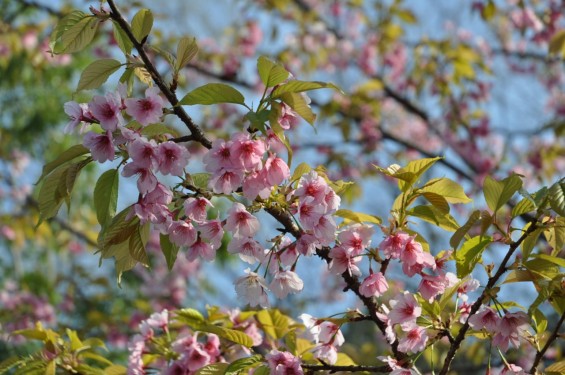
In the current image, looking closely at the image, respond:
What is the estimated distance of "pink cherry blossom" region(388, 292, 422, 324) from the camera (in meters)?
1.10

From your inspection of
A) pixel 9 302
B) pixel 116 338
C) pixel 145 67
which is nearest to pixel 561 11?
pixel 116 338

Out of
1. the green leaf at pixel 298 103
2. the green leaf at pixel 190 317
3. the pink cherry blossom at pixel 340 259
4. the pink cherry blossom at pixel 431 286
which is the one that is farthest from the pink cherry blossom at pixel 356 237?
the green leaf at pixel 190 317

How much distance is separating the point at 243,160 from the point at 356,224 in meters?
0.26

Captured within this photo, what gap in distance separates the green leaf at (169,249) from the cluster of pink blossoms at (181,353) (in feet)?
0.89

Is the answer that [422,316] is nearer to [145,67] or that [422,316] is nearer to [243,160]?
[243,160]

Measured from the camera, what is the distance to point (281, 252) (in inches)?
43.8

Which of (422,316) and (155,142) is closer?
(155,142)

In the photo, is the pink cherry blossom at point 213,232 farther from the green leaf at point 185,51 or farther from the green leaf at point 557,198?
the green leaf at point 557,198

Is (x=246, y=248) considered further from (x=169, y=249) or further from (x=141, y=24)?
(x=141, y=24)

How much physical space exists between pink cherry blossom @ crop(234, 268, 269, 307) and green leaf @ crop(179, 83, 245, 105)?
306 millimetres

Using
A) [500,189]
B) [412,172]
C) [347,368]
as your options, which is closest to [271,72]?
[412,172]

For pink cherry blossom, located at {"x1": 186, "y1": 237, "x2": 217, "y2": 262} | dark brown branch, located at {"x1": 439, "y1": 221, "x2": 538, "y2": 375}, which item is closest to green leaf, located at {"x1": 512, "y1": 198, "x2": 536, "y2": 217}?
dark brown branch, located at {"x1": 439, "y1": 221, "x2": 538, "y2": 375}

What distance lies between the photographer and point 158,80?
105cm

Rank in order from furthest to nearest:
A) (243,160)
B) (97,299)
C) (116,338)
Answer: (97,299), (116,338), (243,160)
